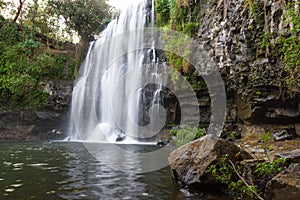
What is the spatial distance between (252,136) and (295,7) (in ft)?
14.0

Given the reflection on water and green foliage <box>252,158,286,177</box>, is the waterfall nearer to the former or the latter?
the reflection on water

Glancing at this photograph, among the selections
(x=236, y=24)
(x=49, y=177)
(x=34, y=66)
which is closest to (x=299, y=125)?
(x=236, y=24)

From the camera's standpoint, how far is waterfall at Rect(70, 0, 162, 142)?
52.6ft

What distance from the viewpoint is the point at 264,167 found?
4102 mm

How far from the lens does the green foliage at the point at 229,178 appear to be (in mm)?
4094

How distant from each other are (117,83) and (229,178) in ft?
45.4

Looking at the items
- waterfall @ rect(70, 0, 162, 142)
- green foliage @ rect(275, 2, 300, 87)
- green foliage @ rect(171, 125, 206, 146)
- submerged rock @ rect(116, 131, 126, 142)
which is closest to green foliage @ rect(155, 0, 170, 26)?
waterfall @ rect(70, 0, 162, 142)

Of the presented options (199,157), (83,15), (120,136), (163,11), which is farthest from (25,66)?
(199,157)

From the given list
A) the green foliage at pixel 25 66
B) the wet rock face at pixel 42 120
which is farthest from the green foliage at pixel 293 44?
the green foliage at pixel 25 66

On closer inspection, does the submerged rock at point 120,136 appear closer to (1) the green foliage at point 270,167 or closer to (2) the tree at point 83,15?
(2) the tree at point 83,15

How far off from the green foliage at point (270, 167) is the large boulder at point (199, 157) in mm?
769

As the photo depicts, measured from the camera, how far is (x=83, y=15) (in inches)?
930

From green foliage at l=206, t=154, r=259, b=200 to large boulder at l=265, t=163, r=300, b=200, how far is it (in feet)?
0.91

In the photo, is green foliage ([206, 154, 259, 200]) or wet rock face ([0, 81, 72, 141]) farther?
wet rock face ([0, 81, 72, 141])
